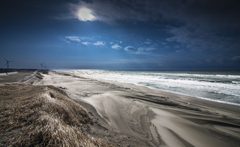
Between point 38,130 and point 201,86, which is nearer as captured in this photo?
point 38,130

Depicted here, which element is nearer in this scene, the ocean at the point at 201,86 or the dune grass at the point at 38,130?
the dune grass at the point at 38,130

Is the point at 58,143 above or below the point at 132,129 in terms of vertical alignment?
above

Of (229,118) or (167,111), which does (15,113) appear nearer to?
(167,111)

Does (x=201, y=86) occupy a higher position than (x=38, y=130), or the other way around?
(x=38, y=130)

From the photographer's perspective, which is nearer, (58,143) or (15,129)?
(58,143)

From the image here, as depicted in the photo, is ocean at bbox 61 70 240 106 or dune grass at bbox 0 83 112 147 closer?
dune grass at bbox 0 83 112 147

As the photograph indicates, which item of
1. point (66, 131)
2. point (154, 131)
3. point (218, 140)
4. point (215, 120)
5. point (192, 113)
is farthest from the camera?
point (192, 113)

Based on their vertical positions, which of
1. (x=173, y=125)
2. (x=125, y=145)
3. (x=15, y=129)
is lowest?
(x=173, y=125)

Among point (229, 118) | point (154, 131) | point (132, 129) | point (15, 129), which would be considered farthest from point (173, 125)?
point (15, 129)

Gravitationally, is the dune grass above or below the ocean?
above

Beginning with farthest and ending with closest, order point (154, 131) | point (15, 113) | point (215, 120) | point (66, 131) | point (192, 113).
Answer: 1. point (192, 113)
2. point (215, 120)
3. point (154, 131)
4. point (15, 113)
5. point (66, 131)

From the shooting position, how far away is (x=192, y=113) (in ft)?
17.9

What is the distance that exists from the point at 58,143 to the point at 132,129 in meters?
3.08

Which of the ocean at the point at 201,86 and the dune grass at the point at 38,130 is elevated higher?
the dune grass at the point at 38,130
